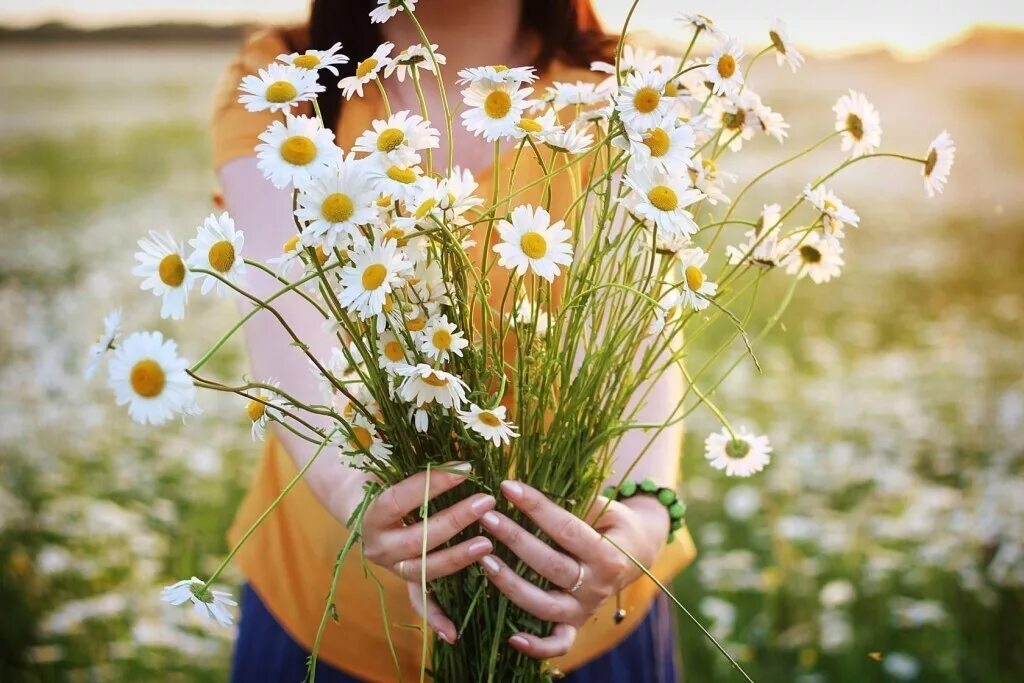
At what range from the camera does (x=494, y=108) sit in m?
0.48

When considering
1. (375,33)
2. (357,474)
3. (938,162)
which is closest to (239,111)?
(375,33)

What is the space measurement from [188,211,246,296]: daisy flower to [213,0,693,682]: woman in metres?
0.23

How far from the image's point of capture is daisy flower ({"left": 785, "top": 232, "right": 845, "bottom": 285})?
56 cm

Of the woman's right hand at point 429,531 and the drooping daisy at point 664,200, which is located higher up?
the drooping daisy at point 664,200

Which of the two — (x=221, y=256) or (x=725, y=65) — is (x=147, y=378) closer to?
(x=221, y=256)

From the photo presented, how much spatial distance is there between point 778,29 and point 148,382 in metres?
0.38

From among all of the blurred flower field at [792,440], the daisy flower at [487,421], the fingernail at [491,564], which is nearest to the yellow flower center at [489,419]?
the daisy flower at [487,421]

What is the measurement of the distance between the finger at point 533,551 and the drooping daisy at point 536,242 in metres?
0.15

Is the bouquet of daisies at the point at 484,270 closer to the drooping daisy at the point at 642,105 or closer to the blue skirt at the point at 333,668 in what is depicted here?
the drooping daisy at the point at 642,105

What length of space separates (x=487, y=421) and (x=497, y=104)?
0.15 m

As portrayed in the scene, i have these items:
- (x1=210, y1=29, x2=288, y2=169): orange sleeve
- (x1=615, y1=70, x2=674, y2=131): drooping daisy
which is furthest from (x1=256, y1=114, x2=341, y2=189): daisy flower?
(x1=210, y1=29, x2=288, y2=169): orange sleeve

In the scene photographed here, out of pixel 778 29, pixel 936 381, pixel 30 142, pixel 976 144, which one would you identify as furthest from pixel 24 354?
pixel 976 144

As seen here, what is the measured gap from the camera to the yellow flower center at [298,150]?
424mm

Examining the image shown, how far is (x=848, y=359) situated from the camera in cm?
241
